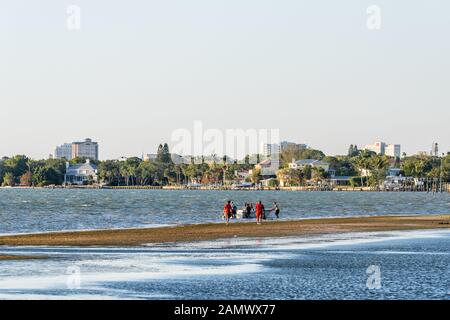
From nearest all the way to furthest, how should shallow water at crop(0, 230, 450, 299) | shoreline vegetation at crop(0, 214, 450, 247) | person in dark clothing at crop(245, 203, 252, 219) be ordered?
shallow water at crop(0, 230, 450, 299), shoreline vegetation at crop(0, 214, 450, 247), person in dark clothing at crop(245, 203, 252, 219)

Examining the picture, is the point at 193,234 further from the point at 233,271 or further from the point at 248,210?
the point at 233,271

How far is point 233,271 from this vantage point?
36.8m

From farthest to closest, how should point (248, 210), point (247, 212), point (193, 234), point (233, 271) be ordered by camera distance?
point (247, 212) → point (248, 210) → point (193, 234) → point (233, 271)

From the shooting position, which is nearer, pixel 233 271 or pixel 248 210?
pixel 233 271

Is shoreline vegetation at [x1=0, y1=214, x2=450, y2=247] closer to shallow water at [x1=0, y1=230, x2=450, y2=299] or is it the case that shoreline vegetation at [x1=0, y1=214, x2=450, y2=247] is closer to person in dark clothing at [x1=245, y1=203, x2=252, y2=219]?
shallow water at [x1=0, y1=230, x2=450, y2=299]

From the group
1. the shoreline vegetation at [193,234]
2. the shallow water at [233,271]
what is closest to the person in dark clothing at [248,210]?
the shoreline vegetation at [193,234]

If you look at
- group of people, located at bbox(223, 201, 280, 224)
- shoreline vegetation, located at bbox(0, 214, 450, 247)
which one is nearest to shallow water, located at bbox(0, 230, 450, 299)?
shoreline vegetation, located at bbox(0, 214, 450, 247)

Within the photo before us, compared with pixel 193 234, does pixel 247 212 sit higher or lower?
higher

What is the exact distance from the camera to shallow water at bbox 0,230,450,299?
102 feet

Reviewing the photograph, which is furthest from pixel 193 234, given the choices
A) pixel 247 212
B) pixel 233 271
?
pixel 233 271

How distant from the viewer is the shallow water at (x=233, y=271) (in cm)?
3095

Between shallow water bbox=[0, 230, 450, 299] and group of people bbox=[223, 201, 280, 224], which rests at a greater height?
group of people bbox=[223, 201, 280, 224]
